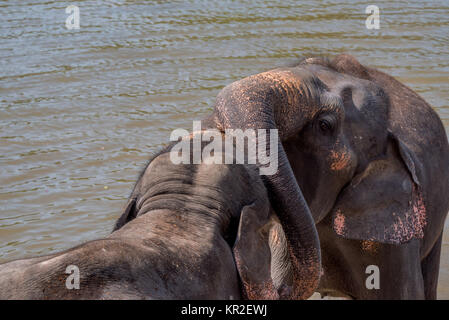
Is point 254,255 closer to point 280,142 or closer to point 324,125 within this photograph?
point 280,142

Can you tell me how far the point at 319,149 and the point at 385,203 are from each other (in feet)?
1.60

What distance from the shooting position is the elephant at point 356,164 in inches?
121

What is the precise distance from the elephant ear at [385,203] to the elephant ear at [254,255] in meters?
0.93

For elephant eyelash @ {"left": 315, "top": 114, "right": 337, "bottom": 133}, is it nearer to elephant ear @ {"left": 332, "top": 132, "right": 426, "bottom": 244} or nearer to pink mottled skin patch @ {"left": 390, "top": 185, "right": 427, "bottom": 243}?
elephant ear @ {"left": 332, "top": 132, "right": 426, "bottom": 244}

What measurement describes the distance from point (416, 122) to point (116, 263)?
92.6 inches

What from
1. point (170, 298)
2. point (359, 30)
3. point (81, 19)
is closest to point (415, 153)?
point (170, 298)

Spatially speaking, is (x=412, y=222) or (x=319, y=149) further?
(x=412, y=222)

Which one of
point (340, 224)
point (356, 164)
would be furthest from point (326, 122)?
point (340, 224)

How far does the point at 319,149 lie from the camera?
134 inches

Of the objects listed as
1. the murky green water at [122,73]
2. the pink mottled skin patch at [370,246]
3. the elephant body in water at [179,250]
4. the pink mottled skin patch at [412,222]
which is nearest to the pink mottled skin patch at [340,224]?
the pink mottled skin patch at [412,222]

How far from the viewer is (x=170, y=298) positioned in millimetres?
2246

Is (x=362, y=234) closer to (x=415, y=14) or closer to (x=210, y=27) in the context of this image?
(x=210, y=27)

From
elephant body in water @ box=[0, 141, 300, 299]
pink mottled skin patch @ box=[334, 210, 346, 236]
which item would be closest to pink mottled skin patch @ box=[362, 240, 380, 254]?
pink mottled skin patch @ box=[334, 210, 346, 236]

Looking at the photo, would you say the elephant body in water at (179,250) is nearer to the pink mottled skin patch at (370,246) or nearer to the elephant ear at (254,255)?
the elephant ear at (254,255)
